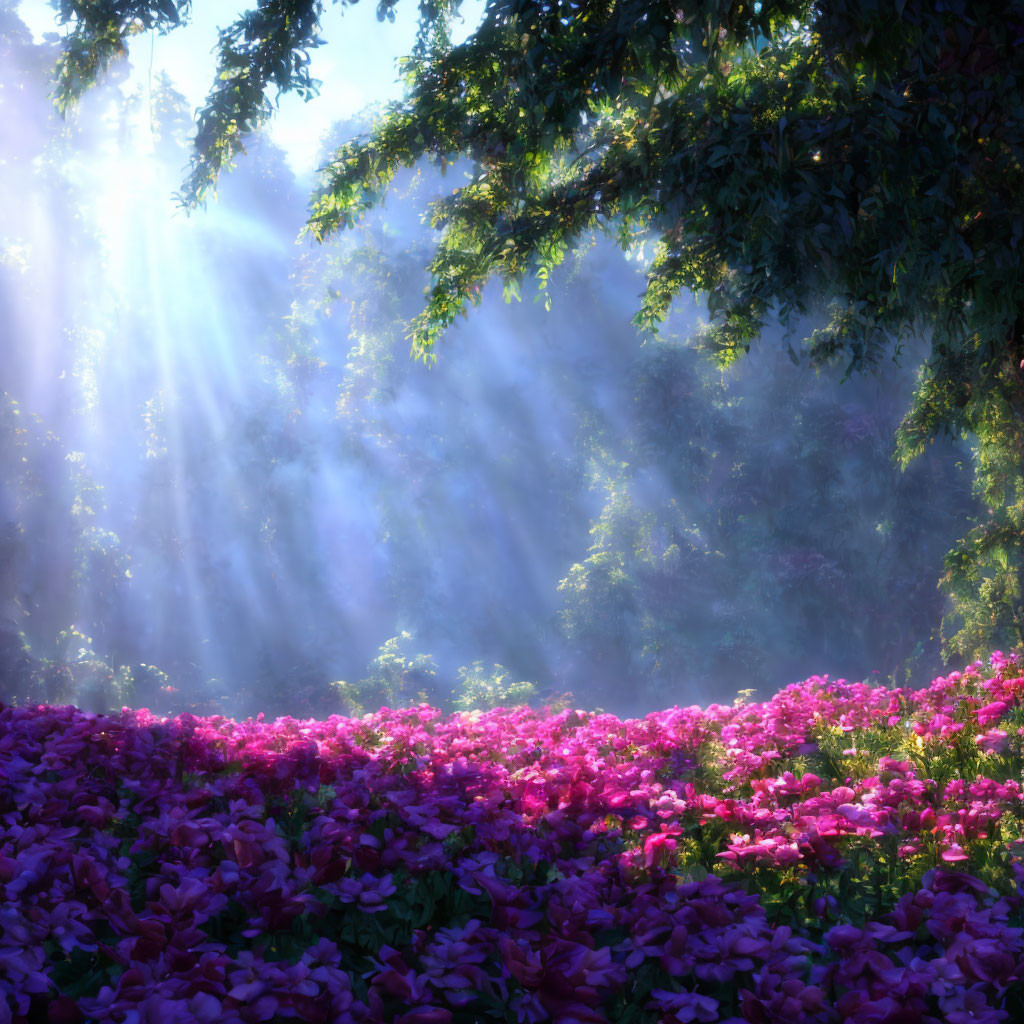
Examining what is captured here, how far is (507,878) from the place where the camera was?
2816 millimetres

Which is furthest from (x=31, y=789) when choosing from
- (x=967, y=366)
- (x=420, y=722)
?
(x=967, y=366)

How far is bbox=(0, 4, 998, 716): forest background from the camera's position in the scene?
17250 millimetres

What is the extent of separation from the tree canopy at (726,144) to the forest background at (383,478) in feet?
20.8

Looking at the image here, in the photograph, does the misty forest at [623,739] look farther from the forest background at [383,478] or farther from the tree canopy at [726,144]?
the forest background at [383,478]

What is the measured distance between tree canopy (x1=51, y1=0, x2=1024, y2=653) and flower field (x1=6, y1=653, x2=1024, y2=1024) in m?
2.57

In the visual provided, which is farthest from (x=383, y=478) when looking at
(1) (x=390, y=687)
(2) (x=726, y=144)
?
(2) (x=726, y=144)

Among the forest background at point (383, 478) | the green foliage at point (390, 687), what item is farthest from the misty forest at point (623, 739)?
the green foliage at point (390, 687)

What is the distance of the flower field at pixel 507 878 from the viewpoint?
2.09 meters

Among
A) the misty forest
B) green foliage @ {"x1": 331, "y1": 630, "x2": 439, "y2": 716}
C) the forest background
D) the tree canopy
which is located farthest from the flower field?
green foliage @ {"x1": 331, "y1": 630, "x2": 439, "y2": 716}

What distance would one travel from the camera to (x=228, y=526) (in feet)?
89.0

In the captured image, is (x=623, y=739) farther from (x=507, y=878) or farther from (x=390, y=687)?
(x=390, y=687)

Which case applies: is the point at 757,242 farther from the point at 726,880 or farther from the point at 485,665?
the point at 485,665

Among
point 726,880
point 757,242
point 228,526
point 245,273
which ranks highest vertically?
point 245,273

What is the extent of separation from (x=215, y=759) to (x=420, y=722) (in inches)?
73.5
